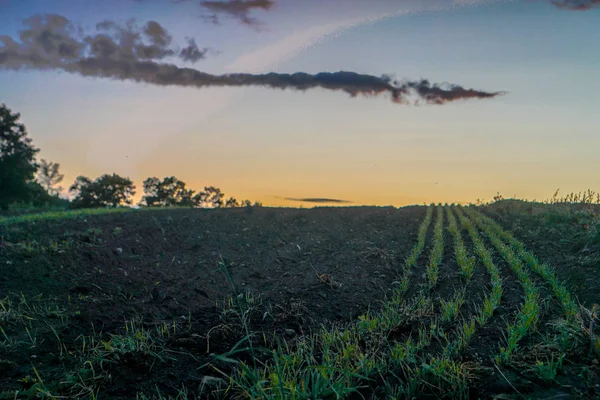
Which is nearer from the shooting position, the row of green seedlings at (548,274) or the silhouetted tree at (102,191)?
A: the row of green seedlings at (548,274)

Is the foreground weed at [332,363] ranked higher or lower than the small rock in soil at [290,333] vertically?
higher

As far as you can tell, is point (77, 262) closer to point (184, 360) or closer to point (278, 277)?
point (278, 277)

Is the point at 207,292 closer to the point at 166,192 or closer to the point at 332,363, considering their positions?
the point at 332,363

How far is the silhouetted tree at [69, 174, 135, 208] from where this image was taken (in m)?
29.7

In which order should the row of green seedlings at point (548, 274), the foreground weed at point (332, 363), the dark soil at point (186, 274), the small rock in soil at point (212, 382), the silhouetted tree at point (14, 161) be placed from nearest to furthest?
the foreground weed at point (332, 363) < the small rock in soil at point (212, 382) < the dark soil at point (186, 274) < the row of green seedlings at point (548, 274) < the silhouetted tree at point (14, 161)

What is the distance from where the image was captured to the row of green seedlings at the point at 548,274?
16.2 feet

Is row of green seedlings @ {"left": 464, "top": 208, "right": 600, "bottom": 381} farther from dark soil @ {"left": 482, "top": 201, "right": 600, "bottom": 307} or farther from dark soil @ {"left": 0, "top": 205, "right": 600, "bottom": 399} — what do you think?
dark soil @ {"left": 482, "top": 201, "right": 600, "bottom": 307}

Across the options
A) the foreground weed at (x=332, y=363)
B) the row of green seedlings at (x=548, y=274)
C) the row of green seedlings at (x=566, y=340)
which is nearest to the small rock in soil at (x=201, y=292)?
the foreground weed at (x=332, y=363)

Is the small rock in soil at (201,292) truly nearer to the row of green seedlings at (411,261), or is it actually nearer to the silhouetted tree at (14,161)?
the row of green seedlings at (411,261)

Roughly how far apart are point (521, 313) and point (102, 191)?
30252 mm

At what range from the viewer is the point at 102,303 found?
577 cm

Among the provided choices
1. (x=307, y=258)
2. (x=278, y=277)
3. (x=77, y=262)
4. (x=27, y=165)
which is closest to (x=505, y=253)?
(x=307, y=258)

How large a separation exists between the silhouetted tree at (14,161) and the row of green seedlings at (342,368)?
3065 cm

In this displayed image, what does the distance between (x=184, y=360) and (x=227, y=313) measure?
3.57 ft
